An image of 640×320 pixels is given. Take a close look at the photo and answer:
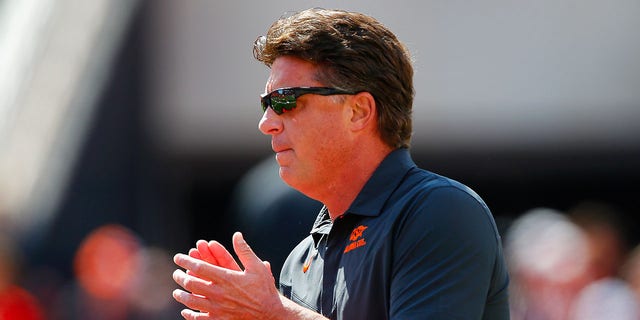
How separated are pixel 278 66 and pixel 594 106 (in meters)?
8.08

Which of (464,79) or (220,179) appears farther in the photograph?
(220,179)

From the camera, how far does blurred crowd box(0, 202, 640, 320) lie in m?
7.04

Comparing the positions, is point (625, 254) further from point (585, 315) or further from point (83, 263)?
point (83, 263)

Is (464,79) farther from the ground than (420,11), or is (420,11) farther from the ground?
(420,11)

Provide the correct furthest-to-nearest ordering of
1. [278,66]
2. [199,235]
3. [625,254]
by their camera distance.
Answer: [199,235], [625,254], [278,66]

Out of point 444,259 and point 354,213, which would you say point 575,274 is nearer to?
point 354,213

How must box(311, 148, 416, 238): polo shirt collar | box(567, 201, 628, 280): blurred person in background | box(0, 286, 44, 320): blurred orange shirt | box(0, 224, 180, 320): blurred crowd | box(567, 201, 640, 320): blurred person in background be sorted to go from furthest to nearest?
box(0, 224, 180, 320): blurred crowd → box(0, 286, 44, 320): blurred orange shirt → box(567, 201, 628, 280): blurred person in background → box(567, 201, 640, 320): blurred person in background → box(311, 148, 416, 238): polo shirt collar

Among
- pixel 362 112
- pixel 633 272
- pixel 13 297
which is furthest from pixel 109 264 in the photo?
pixel 362 112

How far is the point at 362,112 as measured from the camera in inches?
139

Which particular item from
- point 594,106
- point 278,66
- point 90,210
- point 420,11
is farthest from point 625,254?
point 90,210

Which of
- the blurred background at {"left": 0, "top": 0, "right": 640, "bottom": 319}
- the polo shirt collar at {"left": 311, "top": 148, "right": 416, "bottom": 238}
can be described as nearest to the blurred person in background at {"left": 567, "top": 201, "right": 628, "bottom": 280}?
the blurred background at {"left": 0, "top": 0, "right": 640, "bottom": 319}

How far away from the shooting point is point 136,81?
12031 mm

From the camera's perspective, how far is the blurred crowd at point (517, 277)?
704 cm

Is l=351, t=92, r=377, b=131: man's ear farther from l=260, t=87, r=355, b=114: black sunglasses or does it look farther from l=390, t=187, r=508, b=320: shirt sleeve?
l=390, t=187, r=508, b=320: shirt sleeve
